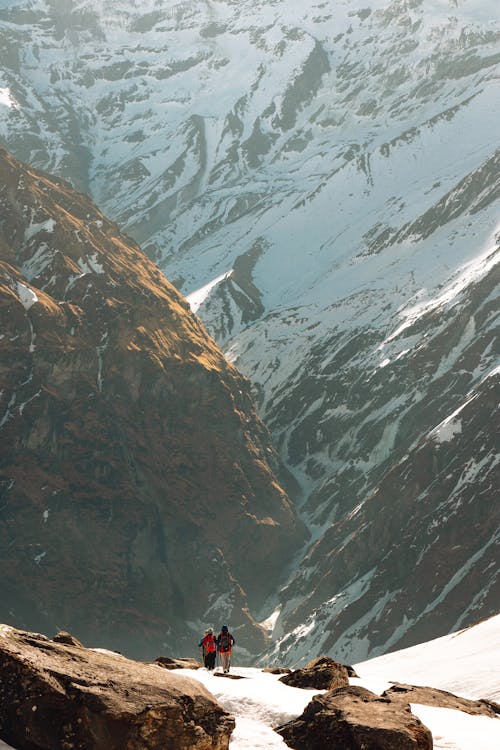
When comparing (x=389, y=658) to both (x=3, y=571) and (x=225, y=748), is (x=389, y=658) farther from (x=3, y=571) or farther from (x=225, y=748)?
(x=3, y=571)

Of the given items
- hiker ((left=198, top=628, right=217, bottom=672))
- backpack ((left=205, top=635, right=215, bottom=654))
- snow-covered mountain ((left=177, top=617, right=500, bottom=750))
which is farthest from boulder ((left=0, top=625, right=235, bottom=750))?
backpack ((left=205, top=635, right=215, bottom=654))

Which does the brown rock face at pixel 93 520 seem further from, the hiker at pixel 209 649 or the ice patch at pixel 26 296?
the hiker at pixel 209 649

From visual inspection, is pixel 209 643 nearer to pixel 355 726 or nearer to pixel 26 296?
pixel 355 726

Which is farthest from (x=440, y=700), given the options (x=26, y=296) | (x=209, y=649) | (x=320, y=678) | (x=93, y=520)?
(x=26, y=296)

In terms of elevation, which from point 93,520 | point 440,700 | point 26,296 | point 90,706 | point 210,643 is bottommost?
point 93,520

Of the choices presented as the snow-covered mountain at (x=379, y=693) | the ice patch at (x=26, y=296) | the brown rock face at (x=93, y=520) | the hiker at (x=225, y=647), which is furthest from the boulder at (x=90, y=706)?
the ice patch at (x=26, y=296)

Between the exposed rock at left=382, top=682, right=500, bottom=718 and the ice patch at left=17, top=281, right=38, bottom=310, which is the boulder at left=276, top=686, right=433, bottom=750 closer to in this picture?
the exposed rock at left=382, top=682, right=500, bottom=718

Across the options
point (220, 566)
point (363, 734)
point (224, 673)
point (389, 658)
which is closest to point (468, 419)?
point (220, 566)
